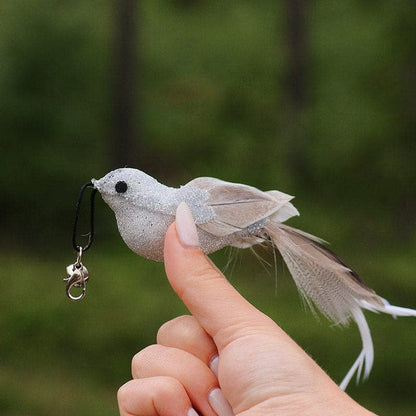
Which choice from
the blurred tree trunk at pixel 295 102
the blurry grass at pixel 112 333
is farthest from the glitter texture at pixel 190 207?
the blurred tree trunk at pixel 295 102

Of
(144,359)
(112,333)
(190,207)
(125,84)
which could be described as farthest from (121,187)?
(125,84)

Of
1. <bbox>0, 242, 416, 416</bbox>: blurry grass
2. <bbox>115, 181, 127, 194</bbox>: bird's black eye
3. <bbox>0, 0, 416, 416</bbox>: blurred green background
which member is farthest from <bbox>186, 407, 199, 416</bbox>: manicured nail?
<bbox>0, 0, 416, 416</bbox>: blurred green background

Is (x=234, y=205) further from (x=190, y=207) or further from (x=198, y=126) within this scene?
(x=198, y=126)

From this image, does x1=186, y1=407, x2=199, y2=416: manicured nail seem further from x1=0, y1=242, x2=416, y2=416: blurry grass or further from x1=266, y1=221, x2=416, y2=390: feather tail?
x1=0, y1=242, x2=416, y2=416: blurry grass

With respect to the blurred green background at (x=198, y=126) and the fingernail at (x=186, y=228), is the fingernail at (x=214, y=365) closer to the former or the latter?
the fingernail at (x=186, y=228)

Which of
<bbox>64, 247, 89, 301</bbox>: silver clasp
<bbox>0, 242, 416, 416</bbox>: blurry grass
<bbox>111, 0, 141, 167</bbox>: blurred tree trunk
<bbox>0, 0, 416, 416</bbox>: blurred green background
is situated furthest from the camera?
<bbox>111, 0, 141, 167</bbox>: blurred tree trunk

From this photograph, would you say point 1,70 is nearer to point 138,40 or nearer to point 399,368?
point 138,40
